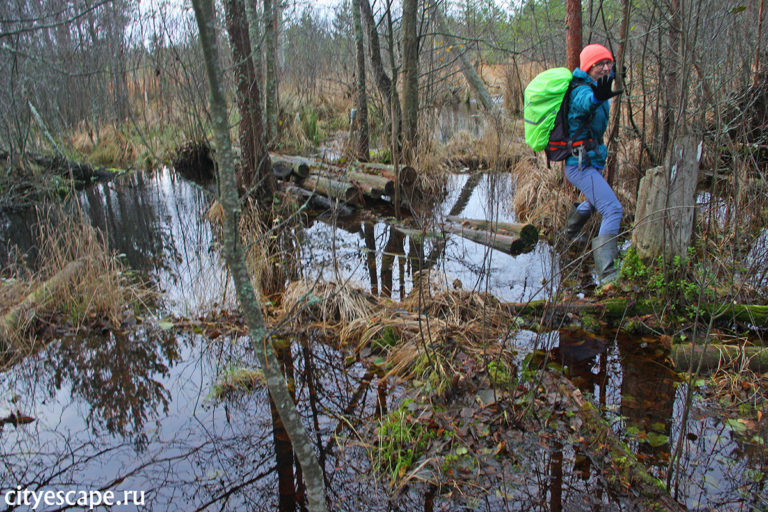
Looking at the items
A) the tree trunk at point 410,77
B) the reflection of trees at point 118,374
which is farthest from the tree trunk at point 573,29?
the reflection of trees at point 118,374

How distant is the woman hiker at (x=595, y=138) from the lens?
4484 mm

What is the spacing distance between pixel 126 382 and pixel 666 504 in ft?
11.9

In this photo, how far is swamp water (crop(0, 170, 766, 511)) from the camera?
109 inches

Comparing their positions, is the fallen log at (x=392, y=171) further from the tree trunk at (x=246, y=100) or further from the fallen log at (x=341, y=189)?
the tree trunk at (x=246, y=100)

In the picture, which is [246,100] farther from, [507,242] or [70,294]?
[507,242]

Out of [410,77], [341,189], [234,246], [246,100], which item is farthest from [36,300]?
[410,77]

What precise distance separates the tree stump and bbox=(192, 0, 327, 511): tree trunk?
3359 millimetres

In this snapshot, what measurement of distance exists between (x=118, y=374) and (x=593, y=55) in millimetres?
4692

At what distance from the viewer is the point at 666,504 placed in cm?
248

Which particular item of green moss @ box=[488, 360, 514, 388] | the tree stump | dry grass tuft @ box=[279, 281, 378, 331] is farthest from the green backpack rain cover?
green moss @ box=[488, 360, 514, 388]

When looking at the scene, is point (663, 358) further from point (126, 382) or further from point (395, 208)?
point (395, 208)

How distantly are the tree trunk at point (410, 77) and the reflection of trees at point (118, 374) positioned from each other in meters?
5.40

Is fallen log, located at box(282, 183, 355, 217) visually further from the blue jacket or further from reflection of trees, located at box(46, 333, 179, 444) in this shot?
the blue jacket

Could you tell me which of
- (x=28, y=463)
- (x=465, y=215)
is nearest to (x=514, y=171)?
(x=465, y=215)
